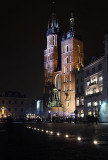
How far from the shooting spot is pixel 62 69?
103250 mm

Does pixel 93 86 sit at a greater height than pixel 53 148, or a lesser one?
greater

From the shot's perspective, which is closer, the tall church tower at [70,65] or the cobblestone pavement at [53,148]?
the cobblestone pavement at [53,148]

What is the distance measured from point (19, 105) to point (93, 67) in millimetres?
66328

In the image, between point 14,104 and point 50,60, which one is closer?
point 50,60

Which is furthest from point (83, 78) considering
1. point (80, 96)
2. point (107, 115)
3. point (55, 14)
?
point (55, 14)

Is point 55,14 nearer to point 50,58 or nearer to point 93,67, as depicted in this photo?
point 50,58

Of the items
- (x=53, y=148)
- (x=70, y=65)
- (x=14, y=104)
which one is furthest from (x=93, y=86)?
(x=14, y=104)

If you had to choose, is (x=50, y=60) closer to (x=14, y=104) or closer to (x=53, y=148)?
(x=14, y=104)

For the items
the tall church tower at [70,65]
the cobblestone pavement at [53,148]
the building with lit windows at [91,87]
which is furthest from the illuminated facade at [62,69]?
the cobblestone pavement at [53,148]

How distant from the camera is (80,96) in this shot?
3447 inches

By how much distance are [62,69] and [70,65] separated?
5.01m

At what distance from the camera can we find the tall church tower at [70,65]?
97.0m

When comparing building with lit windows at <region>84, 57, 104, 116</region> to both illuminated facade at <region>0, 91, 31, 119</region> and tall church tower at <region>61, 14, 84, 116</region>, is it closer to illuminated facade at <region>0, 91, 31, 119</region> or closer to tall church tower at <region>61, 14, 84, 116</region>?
tall church tower at <region>61, 14, 84, 116</region>

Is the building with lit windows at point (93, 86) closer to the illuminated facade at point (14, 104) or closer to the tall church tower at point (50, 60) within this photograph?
the tall church tower at point (50, 60)
